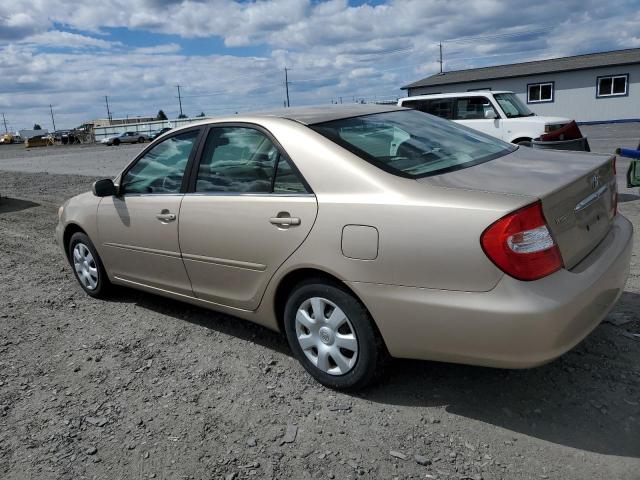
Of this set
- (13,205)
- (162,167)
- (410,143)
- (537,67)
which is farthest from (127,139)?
(410,143)

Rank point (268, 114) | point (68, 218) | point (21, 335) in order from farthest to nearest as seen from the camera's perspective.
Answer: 1. point (68, 218)
2. point (21, 335)
3. point (268, 114)

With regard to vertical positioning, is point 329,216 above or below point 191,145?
below

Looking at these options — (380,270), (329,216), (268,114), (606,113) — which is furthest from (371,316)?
(606,113)

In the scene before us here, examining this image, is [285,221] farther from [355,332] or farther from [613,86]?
[613,86]

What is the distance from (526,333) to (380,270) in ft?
2.39

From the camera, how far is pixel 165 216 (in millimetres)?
3922

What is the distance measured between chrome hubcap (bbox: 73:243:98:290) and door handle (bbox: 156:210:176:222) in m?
1.30

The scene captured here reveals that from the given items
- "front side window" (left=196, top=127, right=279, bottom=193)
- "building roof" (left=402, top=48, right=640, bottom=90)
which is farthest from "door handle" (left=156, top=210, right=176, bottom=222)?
"building roof" (left=402, top=48, right=640, bottom=90)

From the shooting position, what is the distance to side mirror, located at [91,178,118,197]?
435 centimetres

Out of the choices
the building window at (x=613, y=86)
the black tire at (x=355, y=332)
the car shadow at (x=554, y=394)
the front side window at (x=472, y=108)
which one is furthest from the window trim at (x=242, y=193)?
the building window at (x=613, y=86)

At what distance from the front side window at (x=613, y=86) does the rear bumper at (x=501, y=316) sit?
32825 mm

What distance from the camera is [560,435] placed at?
2703 mm

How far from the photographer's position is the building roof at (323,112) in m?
3.46

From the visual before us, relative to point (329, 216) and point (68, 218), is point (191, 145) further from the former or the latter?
point (68, 218)
